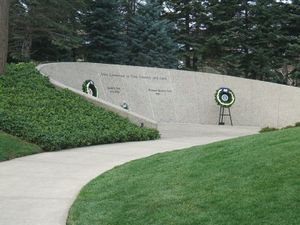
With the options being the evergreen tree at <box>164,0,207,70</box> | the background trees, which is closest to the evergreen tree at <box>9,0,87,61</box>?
the background trees

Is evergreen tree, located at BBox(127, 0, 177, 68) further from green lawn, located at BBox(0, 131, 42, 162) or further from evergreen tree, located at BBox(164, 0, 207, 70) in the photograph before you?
green lawn, located at BBox(0, 131, 42, 162)

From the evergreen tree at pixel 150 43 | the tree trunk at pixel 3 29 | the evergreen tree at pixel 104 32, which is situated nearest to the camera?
the tree trunk at pixel 3 29

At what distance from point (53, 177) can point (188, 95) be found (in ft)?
46.6

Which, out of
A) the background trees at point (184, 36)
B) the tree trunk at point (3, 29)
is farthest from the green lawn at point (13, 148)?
the background trees at point (184, 36)

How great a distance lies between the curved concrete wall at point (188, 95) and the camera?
68.4 ft

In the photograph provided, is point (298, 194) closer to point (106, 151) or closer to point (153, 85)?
point (106, 151)

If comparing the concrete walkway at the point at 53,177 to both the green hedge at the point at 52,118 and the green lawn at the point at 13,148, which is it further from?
the green hedge at the point at 52,118

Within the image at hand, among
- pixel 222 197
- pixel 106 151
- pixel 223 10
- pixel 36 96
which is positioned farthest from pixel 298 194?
pixel 223 10

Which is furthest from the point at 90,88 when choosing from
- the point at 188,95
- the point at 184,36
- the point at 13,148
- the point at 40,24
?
the point at 184,36

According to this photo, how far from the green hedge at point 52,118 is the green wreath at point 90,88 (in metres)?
2.60

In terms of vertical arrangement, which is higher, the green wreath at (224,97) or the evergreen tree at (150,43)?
the evergreen tree at (150,43)

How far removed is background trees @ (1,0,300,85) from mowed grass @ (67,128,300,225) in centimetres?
1767

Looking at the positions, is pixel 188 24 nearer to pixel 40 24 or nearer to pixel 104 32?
pixel 104 32

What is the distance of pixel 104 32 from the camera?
27094 mm
